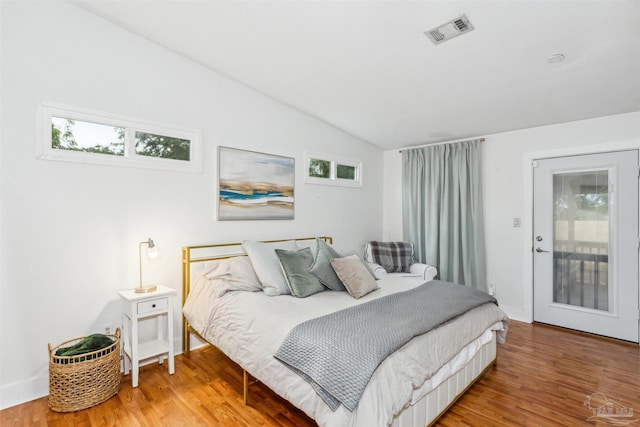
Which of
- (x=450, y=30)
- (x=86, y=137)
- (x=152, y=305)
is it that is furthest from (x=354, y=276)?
(x=86, y=137)

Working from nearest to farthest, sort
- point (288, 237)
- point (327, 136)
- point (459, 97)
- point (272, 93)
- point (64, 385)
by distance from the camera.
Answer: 1. point (64, 385)
2. point (459, 97)
3. point (272, 93)
4. point (288, 237)
5. point (327, 136)

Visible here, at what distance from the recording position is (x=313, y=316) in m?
2.11

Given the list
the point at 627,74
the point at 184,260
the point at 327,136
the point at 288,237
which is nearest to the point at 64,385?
the point at 184,260

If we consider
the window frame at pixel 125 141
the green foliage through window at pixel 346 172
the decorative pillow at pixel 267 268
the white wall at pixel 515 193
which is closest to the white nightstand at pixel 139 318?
the decorative pillow at pixel 267 268

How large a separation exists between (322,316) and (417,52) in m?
2.21

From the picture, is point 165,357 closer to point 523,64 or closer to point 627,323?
point 523,64

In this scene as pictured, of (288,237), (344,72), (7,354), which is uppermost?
(344,72)

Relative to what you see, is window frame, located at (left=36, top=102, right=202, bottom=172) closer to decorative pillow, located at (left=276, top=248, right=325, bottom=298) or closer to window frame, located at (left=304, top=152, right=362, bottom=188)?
decorative pillow, located at (left=276, top=248, right=325, bottom=298)

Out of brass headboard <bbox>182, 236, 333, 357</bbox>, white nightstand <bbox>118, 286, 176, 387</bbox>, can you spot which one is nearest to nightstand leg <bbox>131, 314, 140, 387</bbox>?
white nightstand <bbox>118, 286, 176, 387</bbox>

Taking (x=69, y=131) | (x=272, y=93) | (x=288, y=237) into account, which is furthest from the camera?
(x=288, y=237)

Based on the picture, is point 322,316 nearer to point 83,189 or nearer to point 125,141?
point 83,189

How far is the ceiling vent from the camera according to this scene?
2.16m

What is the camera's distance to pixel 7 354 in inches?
86.3

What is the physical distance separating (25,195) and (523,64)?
Answer: 13.0 feet
